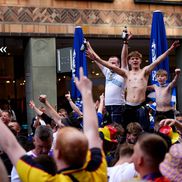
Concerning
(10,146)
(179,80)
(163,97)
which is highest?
(10,146)

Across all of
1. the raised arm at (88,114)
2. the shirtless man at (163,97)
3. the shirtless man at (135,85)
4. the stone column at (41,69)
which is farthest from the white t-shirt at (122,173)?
the stone column at (41,69)

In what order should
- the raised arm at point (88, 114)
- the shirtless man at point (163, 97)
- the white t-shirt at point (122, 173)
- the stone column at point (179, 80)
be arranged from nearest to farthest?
the raised arm at point (88, 114) → the white t-shirt at point (122, 173) → the shirtless man at point (163, 97) → the stone column at point (179, 80)

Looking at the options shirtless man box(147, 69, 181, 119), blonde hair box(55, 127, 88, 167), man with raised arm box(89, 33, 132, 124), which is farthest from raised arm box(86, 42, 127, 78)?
blonde hair box(55, 127, 88, 167)

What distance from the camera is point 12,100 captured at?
662 inches

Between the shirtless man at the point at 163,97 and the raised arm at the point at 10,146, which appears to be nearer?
the raised arm at the point at 10,146

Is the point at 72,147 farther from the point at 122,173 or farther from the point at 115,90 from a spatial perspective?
the point at 115,90

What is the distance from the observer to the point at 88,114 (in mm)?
3240

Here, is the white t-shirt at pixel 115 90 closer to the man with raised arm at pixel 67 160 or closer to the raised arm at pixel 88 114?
the raised arm at pixel 88 114

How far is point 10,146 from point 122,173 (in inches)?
48.1

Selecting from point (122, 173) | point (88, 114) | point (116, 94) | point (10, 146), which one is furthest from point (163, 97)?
point (10, 146)

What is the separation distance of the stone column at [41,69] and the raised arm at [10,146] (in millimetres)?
11398

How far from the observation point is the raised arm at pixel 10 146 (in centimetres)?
293

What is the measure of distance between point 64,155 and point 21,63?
1390 cm

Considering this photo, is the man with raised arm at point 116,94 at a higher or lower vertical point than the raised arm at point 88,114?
lower
